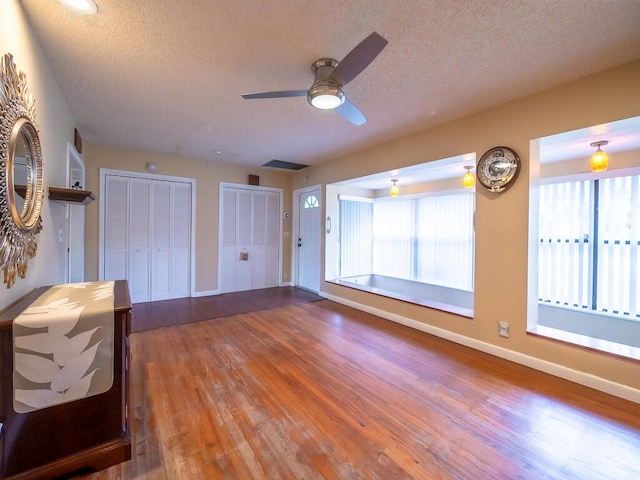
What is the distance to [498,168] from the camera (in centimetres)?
274

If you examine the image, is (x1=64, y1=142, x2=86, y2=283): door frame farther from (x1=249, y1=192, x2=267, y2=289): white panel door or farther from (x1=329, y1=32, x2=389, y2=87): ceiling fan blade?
(x1=329, y1=32, x2=389, y2=87): ceiling fan blade

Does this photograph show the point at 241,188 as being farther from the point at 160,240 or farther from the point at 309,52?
the point at 309,52

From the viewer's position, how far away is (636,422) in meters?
1.80

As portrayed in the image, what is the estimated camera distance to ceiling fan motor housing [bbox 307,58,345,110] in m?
1.92

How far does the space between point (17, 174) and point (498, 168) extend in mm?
3570

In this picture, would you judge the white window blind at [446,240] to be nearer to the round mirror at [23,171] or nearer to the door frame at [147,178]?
the door frame at [147,178]

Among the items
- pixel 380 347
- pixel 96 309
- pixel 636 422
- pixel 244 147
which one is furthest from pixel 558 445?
pixel 244 147

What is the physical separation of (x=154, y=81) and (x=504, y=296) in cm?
370

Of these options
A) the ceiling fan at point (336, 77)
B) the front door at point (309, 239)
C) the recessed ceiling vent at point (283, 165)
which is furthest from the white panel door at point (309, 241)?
the ceiling fan at point (336, 77)

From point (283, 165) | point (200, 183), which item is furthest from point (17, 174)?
point (283, 165)

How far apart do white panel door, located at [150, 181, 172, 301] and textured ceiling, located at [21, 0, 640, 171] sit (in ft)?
5.47

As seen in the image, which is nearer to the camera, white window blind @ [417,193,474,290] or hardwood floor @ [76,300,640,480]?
hardwood floor @ [76,300,640,480]

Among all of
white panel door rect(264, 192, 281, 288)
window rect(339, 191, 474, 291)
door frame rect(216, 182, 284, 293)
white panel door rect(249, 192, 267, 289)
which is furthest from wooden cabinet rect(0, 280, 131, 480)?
window rect(339, 191, 474, 291)

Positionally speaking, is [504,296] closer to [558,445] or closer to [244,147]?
[558,445]
